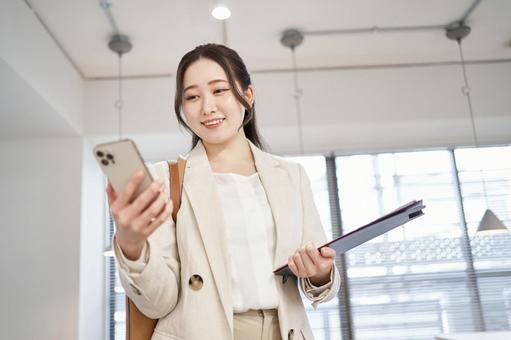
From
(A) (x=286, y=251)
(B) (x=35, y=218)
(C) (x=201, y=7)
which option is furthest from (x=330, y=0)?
(B) (x=35, y=218)

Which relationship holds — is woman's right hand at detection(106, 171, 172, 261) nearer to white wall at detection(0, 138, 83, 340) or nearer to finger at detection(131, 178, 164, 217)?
finger at detection(131, 178, 164, 217)

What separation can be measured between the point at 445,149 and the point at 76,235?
3623 millimetres

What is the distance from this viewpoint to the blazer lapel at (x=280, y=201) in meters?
1.01

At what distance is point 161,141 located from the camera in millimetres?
3924

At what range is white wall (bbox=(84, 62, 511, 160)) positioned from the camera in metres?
3.76

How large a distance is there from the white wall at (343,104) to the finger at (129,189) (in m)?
3.13

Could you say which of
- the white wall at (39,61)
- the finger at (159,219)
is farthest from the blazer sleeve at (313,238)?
the white wall at (39,61)

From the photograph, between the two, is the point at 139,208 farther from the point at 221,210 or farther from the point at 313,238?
the point at 313,238

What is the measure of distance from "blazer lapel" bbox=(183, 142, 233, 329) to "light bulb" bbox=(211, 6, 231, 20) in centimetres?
203

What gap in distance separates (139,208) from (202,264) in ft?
1.02

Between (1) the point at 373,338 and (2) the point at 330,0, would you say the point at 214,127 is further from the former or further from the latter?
(1) the point at 373,338

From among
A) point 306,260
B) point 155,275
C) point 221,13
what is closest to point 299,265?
point 306,260

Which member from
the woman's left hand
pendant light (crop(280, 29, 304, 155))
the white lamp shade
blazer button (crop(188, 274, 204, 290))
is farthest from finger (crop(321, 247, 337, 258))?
the white lamp shade

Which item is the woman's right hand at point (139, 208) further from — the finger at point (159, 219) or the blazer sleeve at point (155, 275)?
the blazer sleeve at point (155, 275)
